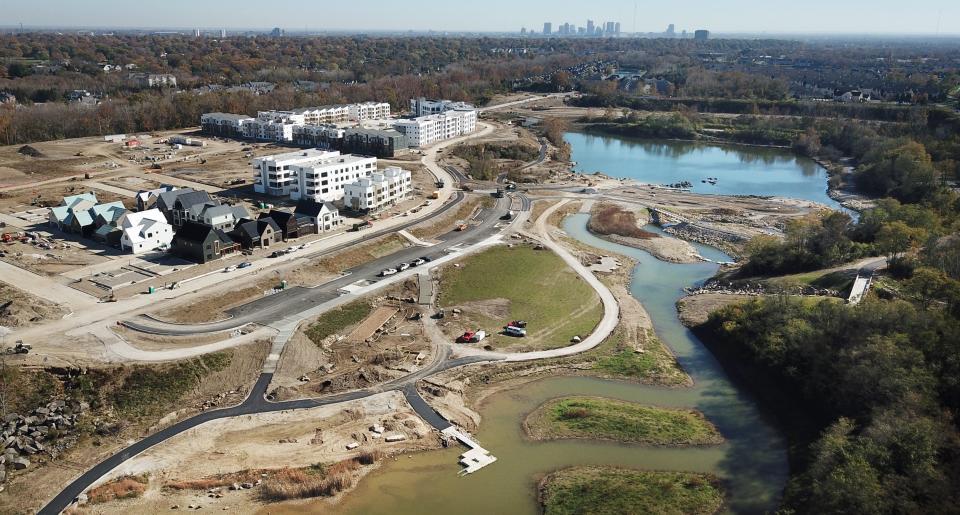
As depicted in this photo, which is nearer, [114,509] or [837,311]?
[114,509]

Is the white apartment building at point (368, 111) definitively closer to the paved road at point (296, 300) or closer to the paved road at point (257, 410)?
the paved road at point (296, 300)

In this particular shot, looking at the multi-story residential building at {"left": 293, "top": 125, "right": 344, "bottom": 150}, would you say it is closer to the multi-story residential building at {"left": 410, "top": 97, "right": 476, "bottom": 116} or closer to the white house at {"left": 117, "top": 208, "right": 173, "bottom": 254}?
the multi-story residential building at {"left": 410, "top": 97, "right": 476, "bottom": 116}

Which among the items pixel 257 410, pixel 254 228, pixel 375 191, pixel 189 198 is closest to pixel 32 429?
pixel 257 410

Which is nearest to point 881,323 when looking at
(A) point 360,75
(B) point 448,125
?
(B) point 448,125

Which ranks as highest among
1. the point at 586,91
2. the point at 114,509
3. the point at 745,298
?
the point at 586,91

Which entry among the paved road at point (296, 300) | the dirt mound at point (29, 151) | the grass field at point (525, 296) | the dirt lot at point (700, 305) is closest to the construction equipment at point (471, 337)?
the grass field at point (525, 296)

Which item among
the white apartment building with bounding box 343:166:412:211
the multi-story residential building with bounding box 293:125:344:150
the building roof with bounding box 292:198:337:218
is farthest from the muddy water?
the multi-story residential building with bounding box 293:125:344:150

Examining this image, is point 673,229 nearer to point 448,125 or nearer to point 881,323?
point 881,323
